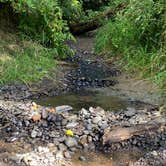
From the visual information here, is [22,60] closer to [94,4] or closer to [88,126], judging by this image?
[88,126]

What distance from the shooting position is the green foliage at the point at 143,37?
6670mm

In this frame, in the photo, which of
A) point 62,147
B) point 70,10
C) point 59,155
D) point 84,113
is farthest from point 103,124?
point 70,10

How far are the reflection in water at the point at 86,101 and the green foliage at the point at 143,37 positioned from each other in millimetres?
764

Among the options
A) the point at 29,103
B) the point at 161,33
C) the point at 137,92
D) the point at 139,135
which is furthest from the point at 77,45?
the point at 139,135

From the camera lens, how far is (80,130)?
4.37 meters

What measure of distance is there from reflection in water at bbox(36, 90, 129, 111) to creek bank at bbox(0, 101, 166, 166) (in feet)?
1.51

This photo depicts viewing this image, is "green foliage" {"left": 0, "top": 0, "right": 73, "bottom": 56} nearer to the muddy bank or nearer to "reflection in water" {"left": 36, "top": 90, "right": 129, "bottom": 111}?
the muddy bank

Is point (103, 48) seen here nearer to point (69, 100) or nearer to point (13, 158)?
point (69, 100)

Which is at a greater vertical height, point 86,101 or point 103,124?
point 103,124

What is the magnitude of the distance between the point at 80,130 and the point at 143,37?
380 centimetres

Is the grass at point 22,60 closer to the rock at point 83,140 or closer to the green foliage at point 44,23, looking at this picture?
the green foliage at point 44,23

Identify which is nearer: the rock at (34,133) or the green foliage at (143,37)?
the rock at (34,133)

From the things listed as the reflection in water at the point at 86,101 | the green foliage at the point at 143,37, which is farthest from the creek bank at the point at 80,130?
the green foliage at the point at 143,37

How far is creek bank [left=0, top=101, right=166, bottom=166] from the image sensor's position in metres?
4.09
